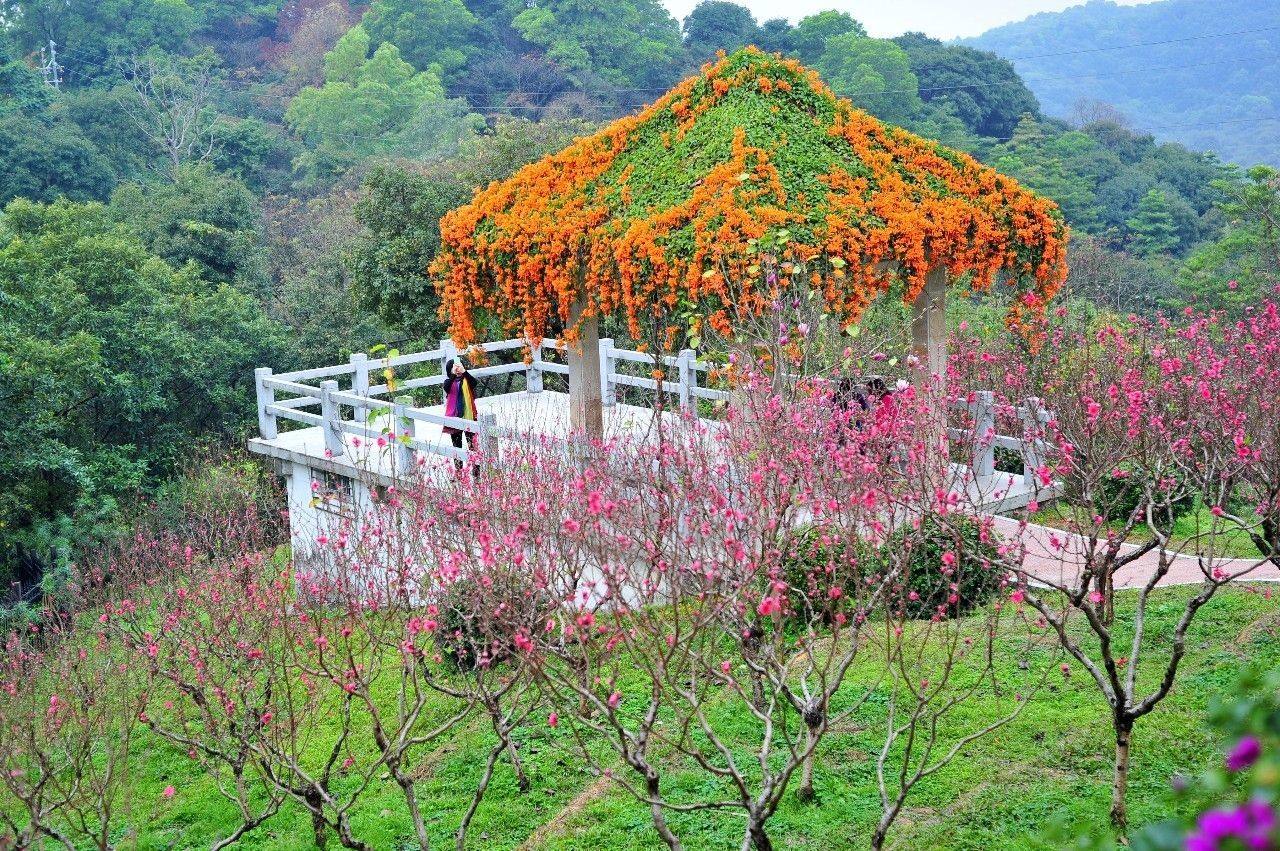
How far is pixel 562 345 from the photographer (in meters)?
11.3

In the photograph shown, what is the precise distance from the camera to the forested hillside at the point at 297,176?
19.7m

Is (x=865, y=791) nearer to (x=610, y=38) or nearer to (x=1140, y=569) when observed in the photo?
(x=1140, y=569)

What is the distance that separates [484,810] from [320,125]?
43.6 m

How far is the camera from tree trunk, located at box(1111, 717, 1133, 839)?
5660 mm

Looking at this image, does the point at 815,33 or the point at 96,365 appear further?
the point at 815,33

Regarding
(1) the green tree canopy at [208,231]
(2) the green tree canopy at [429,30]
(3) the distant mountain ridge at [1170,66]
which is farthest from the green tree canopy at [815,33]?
(1) the green tree canopy at [208,231]

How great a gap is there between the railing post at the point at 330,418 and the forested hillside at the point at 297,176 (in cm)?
526

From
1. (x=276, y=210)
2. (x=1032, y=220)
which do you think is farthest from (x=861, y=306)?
(x=276, y=210)

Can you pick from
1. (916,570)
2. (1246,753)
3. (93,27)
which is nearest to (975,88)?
(93,27)

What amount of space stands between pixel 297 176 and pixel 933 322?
36.6 m

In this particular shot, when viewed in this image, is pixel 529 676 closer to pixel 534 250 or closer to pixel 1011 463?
pixel 534 250

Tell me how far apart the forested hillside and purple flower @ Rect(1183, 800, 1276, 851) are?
54.8 ft

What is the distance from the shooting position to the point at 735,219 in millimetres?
9273

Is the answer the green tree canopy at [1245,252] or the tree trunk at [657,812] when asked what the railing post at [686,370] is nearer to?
the tree trunk at [657,812]
